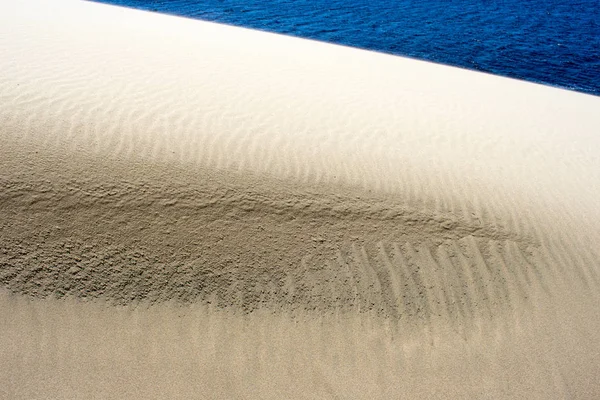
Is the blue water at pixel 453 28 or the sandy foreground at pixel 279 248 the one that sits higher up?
the blue water at pixel 453 28

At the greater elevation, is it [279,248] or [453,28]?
[453,28]

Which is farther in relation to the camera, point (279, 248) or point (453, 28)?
point (453, 28)

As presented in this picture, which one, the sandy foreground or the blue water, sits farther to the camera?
the blue water

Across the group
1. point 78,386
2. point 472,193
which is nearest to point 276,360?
point 78,386

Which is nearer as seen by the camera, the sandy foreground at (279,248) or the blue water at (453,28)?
the sandy foreground at (279,248)
